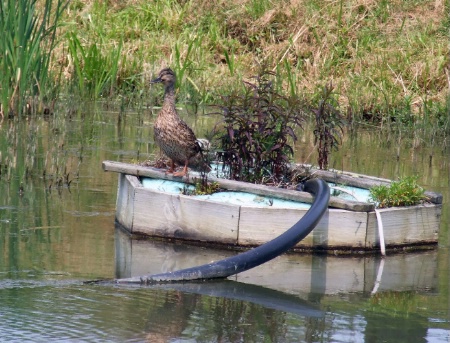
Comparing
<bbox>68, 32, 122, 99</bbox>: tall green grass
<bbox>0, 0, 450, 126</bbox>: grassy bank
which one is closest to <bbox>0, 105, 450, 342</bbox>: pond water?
<bbox>68, 32, 122, 99</bbox>: tall green grass

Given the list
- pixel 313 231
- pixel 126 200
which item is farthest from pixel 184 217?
pixel 313 231

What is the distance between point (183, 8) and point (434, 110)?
651 centimetres

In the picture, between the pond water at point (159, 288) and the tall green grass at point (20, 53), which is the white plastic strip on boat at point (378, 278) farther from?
the tall green grass at point (20, 53)

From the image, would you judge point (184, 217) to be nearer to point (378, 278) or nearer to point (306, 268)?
point (306, 268)

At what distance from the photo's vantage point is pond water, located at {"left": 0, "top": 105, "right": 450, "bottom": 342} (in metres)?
5.54

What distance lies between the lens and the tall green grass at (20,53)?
11203 mm

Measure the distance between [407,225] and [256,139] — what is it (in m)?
1.39

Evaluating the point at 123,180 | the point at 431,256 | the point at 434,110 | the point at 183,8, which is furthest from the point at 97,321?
the point at 183,8

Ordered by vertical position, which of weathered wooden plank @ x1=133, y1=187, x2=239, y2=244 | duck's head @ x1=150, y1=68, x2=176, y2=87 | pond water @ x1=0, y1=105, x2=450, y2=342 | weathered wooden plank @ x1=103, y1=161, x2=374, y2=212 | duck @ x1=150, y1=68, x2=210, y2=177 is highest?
duck's head @ x1=150, y1=68, x2=176, y2=87

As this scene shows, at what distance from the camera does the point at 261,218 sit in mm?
7309

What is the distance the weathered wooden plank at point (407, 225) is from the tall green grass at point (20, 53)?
5315mm

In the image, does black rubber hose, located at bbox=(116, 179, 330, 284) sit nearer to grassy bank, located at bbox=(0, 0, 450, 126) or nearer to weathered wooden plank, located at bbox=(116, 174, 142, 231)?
weathered wooden plank, located at bbox=(116, 174, 142, 231)

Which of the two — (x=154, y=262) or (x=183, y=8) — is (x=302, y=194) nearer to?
(x=154, y=262)

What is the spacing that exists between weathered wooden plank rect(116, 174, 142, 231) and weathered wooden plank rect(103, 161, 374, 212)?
82 millimetres
